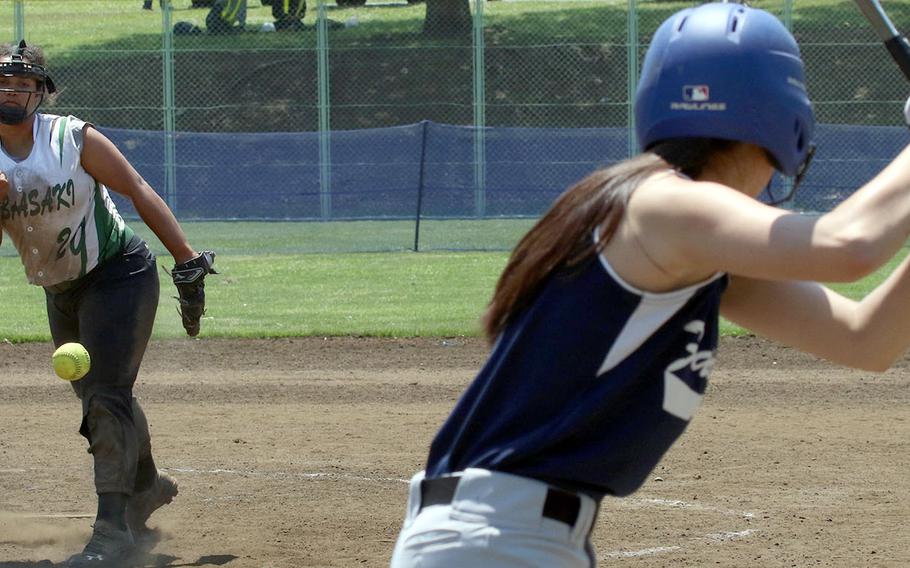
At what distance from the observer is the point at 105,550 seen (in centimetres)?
528

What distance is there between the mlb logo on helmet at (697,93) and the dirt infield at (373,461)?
3.47m

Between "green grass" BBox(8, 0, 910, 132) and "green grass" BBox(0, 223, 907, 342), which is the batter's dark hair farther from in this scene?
"green grass" BBox(8, 0, 910, 132)

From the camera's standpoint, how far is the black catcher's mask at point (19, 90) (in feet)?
17.4

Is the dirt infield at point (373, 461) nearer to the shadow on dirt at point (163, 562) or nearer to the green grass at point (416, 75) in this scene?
the shadow on dirt at point (163, 562)

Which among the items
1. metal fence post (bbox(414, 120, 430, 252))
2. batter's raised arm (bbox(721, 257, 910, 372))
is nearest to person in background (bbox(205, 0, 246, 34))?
metal fence post (bbox(414, 120, 430, 252))

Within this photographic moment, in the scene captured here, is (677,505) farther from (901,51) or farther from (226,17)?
(226,17)

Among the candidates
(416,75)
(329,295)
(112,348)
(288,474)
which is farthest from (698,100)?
(416,75)

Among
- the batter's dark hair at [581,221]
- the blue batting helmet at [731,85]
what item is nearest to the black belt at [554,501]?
the batter's dark hair at [581,221]

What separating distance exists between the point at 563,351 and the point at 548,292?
102 millimetres

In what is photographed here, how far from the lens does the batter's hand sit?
5.73 metres

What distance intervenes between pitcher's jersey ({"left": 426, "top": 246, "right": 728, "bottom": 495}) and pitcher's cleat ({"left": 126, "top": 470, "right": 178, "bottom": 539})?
3.92 metres

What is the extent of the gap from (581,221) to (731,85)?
1.09 feet

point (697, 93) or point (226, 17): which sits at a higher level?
point (697, 93)

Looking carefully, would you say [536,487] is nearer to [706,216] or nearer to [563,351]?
[563,351]
